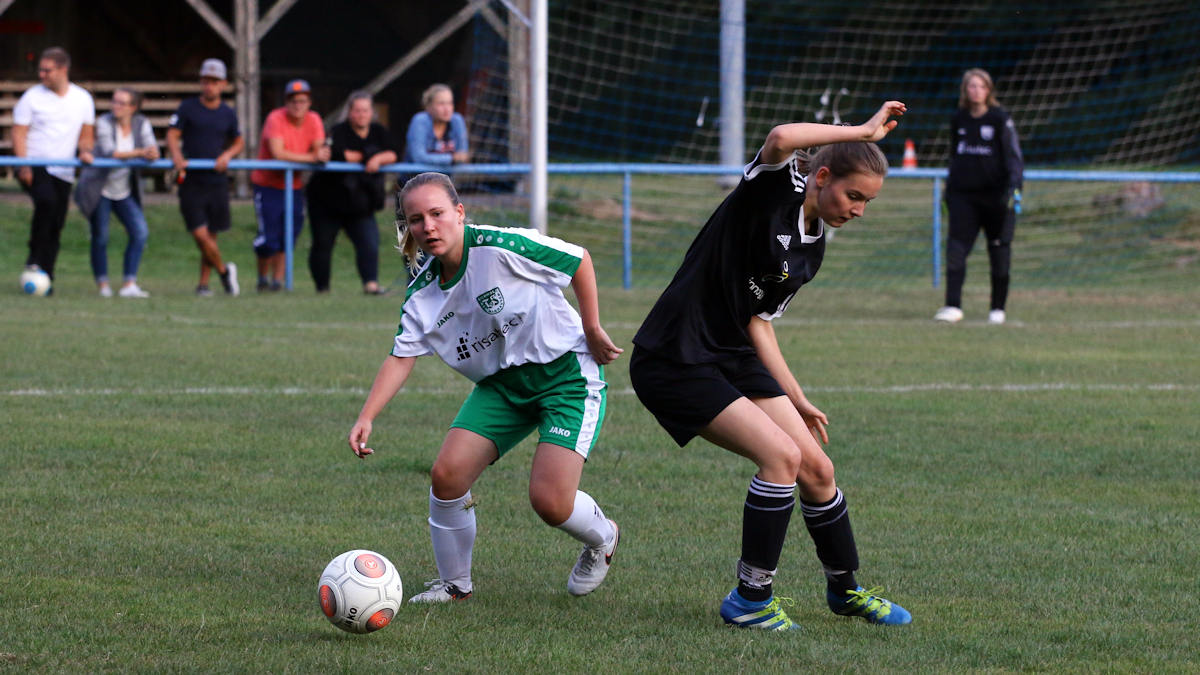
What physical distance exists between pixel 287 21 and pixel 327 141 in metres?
12.4

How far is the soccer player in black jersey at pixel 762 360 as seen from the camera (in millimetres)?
4152

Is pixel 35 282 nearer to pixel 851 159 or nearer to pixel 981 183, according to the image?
pixel 981 183

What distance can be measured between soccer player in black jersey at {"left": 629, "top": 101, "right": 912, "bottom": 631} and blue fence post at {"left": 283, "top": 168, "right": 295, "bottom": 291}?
9941mm

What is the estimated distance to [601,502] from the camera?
579 centimetres

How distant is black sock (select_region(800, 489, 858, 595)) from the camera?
4277mm

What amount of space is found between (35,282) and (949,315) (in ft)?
24.9

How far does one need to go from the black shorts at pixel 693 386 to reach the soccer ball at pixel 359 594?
2.78 feet

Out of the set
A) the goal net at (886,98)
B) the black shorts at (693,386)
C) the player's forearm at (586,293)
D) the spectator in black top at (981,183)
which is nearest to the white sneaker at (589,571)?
the black shorts at (693,386)

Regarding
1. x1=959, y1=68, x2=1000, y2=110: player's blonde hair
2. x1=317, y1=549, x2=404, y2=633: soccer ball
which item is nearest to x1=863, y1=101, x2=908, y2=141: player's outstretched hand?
x1=317, y1=549, x2=404, y2=633: soccer ball

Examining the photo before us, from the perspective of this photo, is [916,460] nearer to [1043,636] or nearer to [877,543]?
[877,543]

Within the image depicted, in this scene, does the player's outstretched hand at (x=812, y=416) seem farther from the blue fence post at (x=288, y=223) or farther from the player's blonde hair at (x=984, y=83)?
the blue fence post at (x=288, y=223)

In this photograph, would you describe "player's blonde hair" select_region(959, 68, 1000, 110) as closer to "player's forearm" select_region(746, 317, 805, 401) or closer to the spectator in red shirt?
the spectator in red shirt

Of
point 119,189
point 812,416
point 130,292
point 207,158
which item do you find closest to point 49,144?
point 119,189

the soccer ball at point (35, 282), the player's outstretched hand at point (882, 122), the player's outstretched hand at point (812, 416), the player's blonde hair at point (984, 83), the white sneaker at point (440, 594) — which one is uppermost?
the player's blonde hair at point (984, 83)
